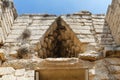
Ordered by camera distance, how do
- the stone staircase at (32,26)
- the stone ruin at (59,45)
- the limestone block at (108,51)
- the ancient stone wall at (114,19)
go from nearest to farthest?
the stone ruin at (59,45), the limestone block at (108,51), the ancient stone wall at (114,19), the stone staircase at (32,26)

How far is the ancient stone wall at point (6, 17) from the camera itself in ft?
24.0

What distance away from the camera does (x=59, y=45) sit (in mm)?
8328

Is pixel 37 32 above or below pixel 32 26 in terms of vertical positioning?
below

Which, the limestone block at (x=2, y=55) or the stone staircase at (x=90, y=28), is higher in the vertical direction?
the stone staircase at (x=90, y=28)

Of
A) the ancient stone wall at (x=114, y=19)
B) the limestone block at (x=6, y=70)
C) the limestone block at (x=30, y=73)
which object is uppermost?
the ancient stone wall at (x=114, y=19)

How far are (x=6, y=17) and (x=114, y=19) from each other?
269cm

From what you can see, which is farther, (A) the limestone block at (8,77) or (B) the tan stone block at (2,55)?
(B) the tan stone block at (2,55)

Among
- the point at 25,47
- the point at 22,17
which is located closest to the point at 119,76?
the point at 25,47

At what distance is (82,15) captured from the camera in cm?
883

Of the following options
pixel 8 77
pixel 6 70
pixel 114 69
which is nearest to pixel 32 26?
pixel 6 70

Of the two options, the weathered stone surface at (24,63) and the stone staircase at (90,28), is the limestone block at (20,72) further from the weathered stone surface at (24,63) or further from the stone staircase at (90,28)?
the stone staircase at (90,28)

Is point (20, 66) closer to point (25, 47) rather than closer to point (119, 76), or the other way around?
point (25, 47)

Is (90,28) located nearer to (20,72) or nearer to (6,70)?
(20,72)

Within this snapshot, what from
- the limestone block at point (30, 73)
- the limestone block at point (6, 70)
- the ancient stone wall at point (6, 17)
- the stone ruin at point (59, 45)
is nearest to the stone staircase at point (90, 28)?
the stone ruin at point (59, 45)
